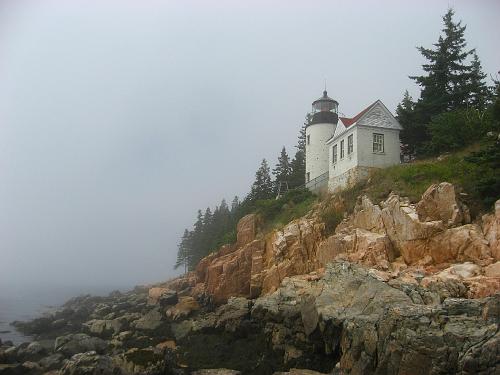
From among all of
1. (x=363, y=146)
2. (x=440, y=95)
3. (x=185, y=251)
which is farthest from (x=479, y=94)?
(x=185, y=251)

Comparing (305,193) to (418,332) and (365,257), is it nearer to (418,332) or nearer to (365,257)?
(365,257)

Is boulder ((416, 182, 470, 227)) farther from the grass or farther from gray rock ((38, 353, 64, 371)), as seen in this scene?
gray rock ((38, 353, 64, 371))

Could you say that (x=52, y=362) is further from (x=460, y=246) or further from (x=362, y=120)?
(x=362, y=120)

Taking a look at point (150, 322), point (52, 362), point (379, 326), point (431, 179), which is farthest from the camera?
point (150, 322)

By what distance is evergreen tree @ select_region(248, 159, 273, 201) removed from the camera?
44750 millimetres

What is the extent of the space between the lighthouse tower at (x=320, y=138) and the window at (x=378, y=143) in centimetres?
751

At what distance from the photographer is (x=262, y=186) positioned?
4672 centimetres

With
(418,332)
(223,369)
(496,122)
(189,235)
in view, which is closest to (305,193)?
(496,122)

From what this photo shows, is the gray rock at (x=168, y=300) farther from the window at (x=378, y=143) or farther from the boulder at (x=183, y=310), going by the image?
the window at (x=378, y=143)

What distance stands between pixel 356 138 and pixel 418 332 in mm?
16907

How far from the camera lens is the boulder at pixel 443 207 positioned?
54.6 ft

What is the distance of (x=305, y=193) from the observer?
103ft

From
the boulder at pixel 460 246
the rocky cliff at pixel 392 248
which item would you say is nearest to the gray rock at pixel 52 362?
the rocky cliff at pixel 392 248

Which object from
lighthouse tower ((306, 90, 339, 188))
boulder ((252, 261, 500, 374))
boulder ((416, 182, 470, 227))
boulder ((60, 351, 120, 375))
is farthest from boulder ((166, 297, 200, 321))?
boulder ((416, 182, 470, 227))
